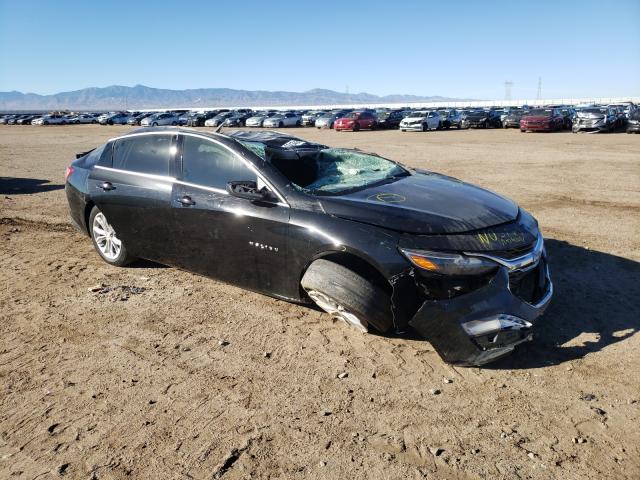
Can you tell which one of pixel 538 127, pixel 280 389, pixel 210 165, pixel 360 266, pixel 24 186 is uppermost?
pixel 210 165

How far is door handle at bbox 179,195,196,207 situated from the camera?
4.36m

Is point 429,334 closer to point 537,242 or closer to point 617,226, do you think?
point 537,242

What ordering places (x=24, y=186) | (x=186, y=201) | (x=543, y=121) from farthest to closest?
(x=543, y=121)
(x=24, y=186)
(x=186, y=201)

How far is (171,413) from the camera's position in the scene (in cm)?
296

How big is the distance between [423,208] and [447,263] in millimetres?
559

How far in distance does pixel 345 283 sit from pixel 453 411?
3.50 feet

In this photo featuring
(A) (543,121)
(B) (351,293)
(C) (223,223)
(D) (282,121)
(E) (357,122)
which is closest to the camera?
(B) (351,293)

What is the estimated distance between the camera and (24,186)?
35.9 feet

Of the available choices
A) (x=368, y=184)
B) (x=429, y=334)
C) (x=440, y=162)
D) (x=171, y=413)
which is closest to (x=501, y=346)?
(x=429, y=334)

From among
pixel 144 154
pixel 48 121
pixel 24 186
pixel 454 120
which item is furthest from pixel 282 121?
pixel 144 154

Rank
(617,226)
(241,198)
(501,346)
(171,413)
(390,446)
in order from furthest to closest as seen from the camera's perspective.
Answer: (617,226), (241,198), (501,346), (171,413), (390,446)

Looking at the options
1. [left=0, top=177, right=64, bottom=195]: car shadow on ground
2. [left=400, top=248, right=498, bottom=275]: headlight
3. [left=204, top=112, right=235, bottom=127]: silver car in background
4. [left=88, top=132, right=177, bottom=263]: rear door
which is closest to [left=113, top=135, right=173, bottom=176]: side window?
[left=88, top=132, right=177, bottom=263]: rear door

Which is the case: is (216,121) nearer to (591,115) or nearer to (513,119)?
(513,119)

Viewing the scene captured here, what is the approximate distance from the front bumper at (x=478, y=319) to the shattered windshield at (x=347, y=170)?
136 cm
